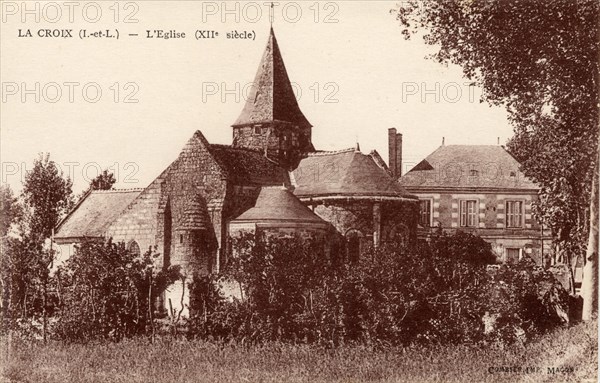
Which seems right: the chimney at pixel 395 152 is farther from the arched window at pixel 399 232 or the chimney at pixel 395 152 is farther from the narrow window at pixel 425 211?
the arched window at pixel 399 232

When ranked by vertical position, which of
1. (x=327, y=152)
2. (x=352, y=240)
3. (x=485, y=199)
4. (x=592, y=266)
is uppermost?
(x=327, y=152)

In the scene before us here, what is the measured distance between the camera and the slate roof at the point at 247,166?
104 feet

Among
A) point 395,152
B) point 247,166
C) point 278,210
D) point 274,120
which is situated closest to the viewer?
point 278,210

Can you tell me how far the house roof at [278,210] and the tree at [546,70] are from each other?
423 inches

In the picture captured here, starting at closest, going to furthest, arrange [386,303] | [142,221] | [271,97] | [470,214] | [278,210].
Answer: [386,303] → [278,210] → [142,221] → [271,97] → [470,214]

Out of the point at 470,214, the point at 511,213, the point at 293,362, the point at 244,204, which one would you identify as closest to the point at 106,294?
the point at 293,362

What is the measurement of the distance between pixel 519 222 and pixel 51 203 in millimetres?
29705

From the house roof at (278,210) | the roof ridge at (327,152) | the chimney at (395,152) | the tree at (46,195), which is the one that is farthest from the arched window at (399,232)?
the tree at (46,195)

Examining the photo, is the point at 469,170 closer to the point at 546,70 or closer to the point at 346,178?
the point at 346,178

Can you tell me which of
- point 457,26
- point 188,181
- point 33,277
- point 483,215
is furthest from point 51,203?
point 457,26

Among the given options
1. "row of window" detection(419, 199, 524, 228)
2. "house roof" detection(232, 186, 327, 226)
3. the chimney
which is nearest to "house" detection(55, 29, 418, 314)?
"house roof" detection(232, 186, 327, 226)

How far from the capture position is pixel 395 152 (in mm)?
41344

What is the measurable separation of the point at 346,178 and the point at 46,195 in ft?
82.1

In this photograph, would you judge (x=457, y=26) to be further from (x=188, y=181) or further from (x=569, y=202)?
(x=188, y=181)
